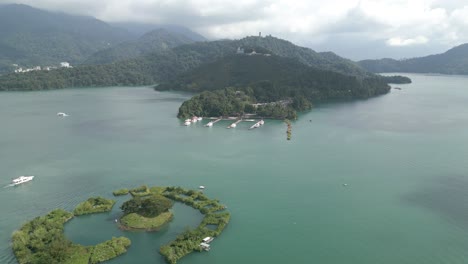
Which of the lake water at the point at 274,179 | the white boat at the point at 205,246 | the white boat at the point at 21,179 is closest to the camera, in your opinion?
the white boat at the point at 205,246

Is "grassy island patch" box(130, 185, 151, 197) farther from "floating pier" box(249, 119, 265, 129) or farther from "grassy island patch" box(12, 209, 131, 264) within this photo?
"floating pier" box(249, 119, 265, 129)

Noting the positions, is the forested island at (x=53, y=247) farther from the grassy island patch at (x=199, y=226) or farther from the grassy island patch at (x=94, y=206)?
the grassy island patch at (x=199, y=226)

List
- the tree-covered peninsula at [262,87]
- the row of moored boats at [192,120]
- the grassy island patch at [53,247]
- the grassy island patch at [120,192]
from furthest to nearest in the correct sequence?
the tree-covered peninsula at [262,87]
the row of moored boats at [192,120]
the grassy island patch at [120,192]
the grassy island patch at [53,247]

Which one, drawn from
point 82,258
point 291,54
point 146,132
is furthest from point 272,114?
point 291,54

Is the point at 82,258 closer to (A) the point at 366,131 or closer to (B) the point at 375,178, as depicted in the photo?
(B) the point at 375,178

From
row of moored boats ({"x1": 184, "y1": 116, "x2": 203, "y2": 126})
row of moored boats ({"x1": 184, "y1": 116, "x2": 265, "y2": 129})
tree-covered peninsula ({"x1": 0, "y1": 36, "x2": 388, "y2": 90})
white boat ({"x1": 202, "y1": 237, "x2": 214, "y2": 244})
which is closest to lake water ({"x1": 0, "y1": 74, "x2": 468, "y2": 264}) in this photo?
white boat ({"x1": 202, "y1": 237, "x2": 214, "y2": 244})

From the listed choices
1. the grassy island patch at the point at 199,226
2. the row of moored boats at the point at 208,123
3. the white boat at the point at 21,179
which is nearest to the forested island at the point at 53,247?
the grassy island patch at the point at 199,226

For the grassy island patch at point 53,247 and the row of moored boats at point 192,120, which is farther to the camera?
the row of moored boats at point 192,120
